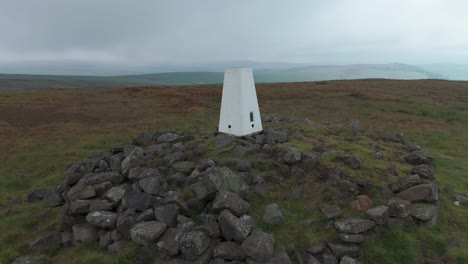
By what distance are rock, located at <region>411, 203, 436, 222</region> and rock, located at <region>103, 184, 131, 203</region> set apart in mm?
11223

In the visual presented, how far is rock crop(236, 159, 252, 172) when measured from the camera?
1411 centimetres

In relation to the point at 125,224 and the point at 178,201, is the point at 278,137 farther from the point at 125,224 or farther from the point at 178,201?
the point at 125,224

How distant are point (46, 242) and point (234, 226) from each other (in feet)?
23.9

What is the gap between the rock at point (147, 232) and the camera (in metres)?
10.8

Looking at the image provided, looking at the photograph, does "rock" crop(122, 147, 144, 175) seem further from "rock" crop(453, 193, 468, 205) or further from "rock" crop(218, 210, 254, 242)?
"rock" crop(453, 193, 468, 205)

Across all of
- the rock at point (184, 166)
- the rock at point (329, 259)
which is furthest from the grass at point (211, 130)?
the rock at point (184, 166)

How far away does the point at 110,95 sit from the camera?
59.8 meters

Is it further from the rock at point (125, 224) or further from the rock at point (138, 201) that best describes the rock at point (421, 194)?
the rock at point (125, 224)

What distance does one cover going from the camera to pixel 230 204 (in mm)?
11422

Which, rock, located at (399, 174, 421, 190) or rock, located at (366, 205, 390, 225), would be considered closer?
rock, located at (366, 205, 390, 225)

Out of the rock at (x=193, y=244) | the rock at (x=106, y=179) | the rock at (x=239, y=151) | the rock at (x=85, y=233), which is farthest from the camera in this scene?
the rock at (x=239, y=151)

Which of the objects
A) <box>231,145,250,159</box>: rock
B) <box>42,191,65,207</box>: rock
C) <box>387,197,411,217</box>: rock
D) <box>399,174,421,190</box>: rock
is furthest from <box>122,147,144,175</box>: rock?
<box>399,174,421,190</box>: rock

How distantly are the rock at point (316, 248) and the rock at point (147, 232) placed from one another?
4.95 metres

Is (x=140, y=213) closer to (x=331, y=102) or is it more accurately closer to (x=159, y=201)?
(x=159, y=201)
